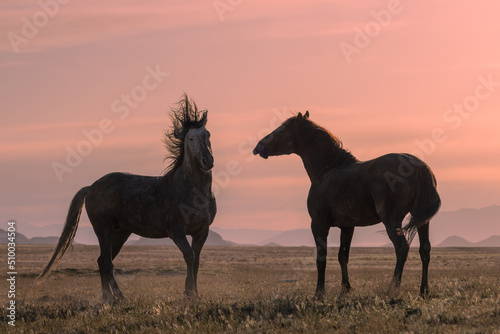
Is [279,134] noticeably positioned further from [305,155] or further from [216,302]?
[216,302]

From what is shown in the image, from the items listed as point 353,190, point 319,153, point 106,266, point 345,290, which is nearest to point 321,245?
point 345,290

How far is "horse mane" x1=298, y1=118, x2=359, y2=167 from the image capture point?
46.7 ft

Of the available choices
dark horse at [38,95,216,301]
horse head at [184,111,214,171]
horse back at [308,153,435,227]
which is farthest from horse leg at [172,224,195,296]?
horse back at [308,153,435,227]

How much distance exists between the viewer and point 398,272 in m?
12.4

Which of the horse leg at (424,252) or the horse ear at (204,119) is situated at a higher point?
the horse ear at (204,119)

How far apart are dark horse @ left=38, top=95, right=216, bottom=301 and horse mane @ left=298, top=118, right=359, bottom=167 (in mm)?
2275

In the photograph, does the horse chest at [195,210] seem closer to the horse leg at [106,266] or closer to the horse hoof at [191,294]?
the horse hoof at [191,294]

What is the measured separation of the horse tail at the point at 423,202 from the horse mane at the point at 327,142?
1.90m

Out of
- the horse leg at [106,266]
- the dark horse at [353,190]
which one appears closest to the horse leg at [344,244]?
the dark horse at [353,190]

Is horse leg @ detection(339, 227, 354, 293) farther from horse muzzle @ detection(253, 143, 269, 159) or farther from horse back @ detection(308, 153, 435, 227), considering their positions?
horse muzzle @ detection(253, 143, 269, 159)

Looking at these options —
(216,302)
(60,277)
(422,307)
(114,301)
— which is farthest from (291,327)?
(60,277)

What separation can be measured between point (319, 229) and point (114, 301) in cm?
462

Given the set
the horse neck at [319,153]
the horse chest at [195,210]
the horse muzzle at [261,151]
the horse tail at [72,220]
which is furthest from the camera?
the horse tail at [72,220]

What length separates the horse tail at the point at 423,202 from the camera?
12.2 m
